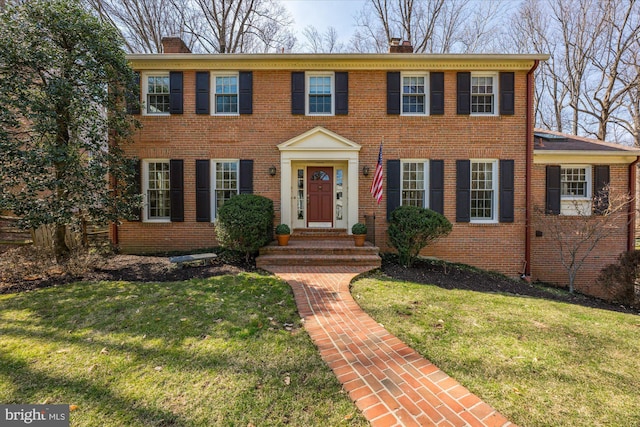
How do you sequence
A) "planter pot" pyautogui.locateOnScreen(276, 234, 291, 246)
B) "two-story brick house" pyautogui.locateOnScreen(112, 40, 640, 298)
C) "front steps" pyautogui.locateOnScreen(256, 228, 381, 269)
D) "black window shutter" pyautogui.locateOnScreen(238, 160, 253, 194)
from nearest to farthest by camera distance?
"front steps" pyautogui.locateOnScreen(256, 228, 381, 269)
"planter pot" pyautogui.locateOnScreen(276, 234, 291, 246)
"two-story brick house" pyautogui.locateOnScreen(112, 40, 640, 298)
"black window shutter" pyautogui.locateOnScreen(238, 160, 253, 194)

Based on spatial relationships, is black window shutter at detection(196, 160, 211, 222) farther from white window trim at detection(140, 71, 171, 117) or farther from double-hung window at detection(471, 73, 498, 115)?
double-hung window at detection(471, 73, 498, 115)

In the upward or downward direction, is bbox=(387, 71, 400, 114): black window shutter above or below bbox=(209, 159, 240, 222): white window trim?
above

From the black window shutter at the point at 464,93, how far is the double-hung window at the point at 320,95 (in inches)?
152

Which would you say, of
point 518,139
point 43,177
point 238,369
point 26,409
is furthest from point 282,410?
point 518,139

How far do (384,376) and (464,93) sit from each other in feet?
27.6

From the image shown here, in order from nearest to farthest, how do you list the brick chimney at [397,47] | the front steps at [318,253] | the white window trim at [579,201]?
1. the front steps at [318,253]
2. the white window trim at [579,201]
3. the brick chimney at [397,47]

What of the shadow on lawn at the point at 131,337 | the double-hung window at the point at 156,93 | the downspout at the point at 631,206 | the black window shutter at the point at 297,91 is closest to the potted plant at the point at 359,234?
the shadow on lawn at the point at 131,337

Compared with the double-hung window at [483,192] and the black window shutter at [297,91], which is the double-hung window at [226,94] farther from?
the double-hung window at [483,192]

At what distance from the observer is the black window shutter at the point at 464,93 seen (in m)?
8.10

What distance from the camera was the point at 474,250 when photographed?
8258 millimetres

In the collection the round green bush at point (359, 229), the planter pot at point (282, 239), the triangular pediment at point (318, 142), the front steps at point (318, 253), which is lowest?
the front steps at point (318, 253)

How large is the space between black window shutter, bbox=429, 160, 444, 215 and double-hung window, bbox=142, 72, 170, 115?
Answer: 8273mm

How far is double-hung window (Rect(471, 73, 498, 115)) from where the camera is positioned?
8.23 meters

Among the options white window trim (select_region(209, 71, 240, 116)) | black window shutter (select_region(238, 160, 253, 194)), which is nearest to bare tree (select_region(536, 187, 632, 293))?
black window shutter (select_region(238, 160, 253, 194))
